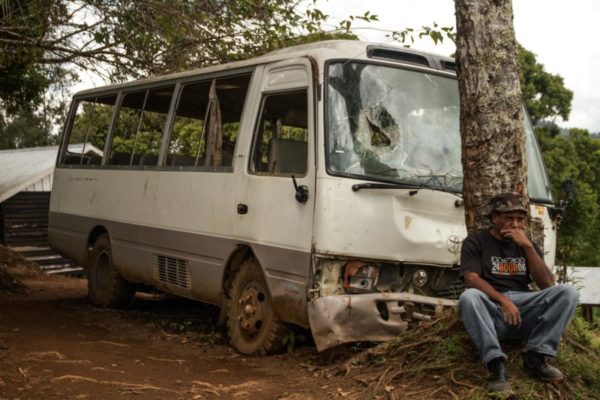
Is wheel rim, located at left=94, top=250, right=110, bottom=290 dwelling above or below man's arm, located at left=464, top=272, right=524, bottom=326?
below

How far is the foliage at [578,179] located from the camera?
3178 cm

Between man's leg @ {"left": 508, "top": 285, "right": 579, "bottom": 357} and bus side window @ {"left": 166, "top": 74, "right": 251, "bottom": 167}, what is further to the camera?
bus side window @ {"left": 166, "top": 74, "right": 251, "bottom": 167}

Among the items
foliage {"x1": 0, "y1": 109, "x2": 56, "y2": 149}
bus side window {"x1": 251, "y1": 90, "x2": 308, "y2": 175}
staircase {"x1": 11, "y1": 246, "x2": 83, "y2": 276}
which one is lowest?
staircase {"x1": 11, "y1": 246, "x2": 83, "y2": 276}

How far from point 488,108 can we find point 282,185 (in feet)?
6.32

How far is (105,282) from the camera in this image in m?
10.7

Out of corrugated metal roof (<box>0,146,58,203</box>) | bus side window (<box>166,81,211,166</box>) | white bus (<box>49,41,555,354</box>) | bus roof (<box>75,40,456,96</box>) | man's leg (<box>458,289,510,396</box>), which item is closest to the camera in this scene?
man's leg (<box>458,289,510,396</box>)

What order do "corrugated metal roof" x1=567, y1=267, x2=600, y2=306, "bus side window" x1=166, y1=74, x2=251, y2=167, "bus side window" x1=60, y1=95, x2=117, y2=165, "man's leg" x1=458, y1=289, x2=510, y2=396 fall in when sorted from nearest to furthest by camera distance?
"man's leg" x1=458, y1=289, x2=510, y2=396 → "bus side window" x1=166, y1=74, x2=251, y2=167 → "bus side window" x1=60, y1=95, x2=117, y2=165 → "corrugated metal roof" x1=567, y1=267, x2=600, y2=306

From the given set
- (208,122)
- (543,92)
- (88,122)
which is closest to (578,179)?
(543,92)

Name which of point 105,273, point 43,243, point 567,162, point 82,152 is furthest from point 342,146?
point 567,162

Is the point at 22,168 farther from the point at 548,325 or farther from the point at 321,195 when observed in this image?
the point at 548,325

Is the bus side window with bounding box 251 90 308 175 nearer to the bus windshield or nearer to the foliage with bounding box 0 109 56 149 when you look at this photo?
the bus windshield

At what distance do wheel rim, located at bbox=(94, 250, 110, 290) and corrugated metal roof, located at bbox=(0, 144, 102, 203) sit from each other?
39.5 ft

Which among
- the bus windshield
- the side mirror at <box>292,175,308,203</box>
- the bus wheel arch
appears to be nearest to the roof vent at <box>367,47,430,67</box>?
the bus windshield

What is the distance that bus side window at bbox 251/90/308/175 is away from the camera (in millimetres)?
7016
